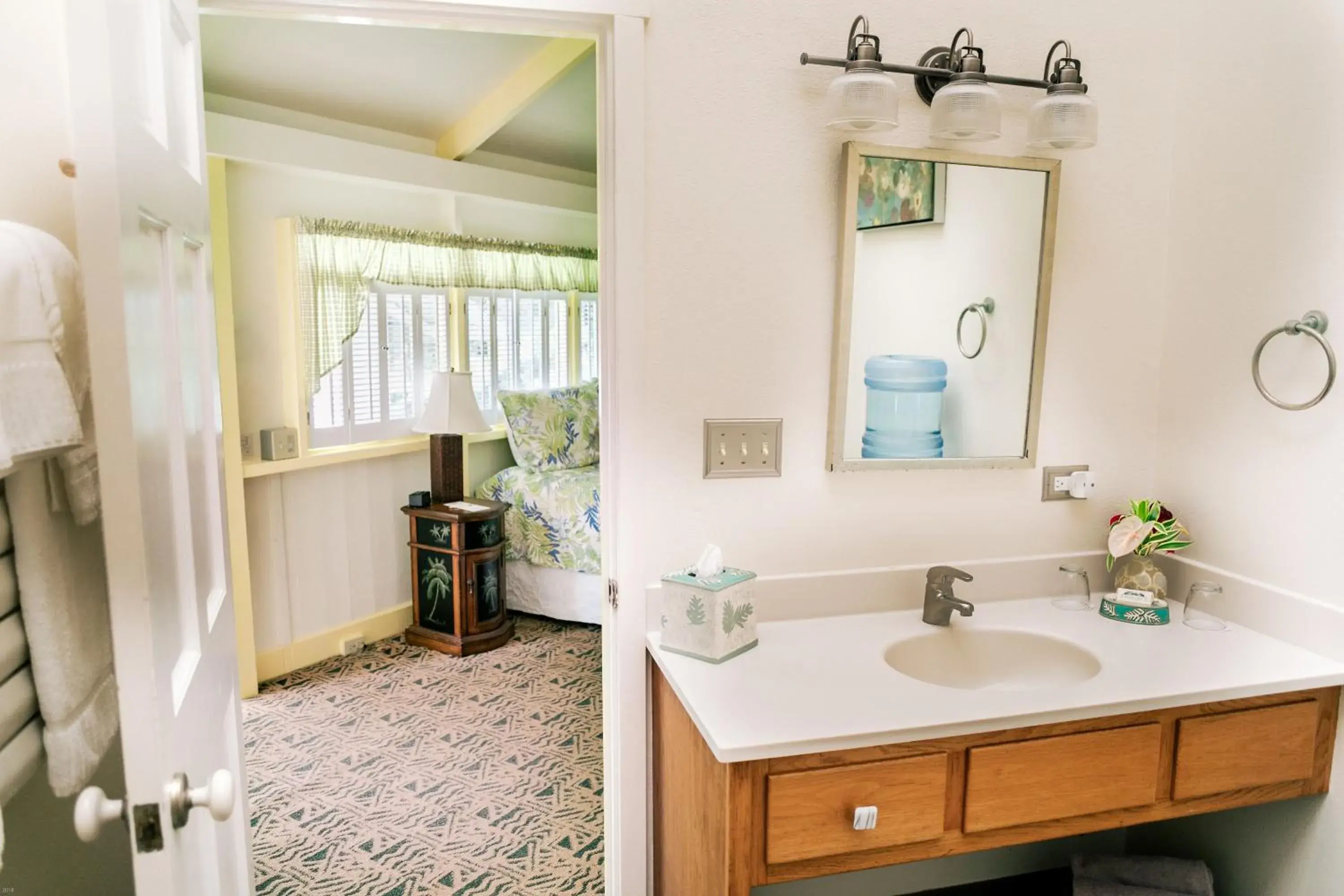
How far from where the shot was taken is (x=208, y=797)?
0.91 m

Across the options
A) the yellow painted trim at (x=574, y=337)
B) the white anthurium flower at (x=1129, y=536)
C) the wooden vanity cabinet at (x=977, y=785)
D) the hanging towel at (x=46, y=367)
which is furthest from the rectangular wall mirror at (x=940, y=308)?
the yellow painted trim at (x=574, y=337)

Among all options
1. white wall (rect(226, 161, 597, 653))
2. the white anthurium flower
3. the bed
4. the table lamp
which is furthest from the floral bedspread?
the white anthurium flower

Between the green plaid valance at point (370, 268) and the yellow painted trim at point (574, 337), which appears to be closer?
the green plaid valance at point (370, 268)

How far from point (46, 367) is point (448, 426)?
2.78m

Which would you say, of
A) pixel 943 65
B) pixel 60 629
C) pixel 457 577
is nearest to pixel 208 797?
pixel 60 629

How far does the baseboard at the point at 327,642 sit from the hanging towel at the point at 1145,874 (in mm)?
2993

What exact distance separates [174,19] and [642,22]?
0.78 m

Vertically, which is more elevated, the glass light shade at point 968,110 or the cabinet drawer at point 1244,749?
the glass light shade at point 968,110

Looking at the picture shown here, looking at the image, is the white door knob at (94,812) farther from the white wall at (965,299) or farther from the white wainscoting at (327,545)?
the white wainscoting at (327,545)

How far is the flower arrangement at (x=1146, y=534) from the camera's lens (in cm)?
173

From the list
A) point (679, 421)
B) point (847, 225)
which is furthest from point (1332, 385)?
point (679, 421)

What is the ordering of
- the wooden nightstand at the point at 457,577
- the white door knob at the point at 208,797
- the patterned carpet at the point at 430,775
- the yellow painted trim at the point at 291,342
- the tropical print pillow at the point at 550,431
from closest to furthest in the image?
1. the white door knob at the point at 208,797
2. the patterned carpet at the point at 430,775
3. the yellow painted trim at the point at 291,342
4. the wooden nightstand at the point at 457,577
5. the tropical print pillow at the point at 550,431

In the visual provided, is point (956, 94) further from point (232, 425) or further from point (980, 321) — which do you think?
point (232, 425)

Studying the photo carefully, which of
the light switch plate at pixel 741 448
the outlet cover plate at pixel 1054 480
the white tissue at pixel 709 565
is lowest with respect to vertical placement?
the white tissue at pixel 709 565
